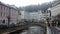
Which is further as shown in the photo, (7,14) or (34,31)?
(34,31)

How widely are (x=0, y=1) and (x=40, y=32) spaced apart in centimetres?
181

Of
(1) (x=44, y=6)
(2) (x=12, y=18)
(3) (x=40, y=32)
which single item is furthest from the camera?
(3) (x=40, y=32)

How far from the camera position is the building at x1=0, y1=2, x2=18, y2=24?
13.3 ft

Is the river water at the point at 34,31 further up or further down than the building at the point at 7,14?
further down

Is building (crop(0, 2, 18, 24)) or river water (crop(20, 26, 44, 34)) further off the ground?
building (crop(0, 2, 18, 24))

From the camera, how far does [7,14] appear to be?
415 centimetres

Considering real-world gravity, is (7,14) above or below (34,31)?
above

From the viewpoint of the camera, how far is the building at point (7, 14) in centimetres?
405

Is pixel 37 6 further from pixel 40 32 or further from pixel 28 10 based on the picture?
pixel 40 32

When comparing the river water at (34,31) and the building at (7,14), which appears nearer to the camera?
the building at (7,14)

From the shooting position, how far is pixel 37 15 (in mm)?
4445

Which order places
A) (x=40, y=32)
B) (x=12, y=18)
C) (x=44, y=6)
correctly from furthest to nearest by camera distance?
(x=40, y=32) → (x=12, y=18) → (x=44, y=6)

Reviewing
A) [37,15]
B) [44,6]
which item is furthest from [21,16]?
[44,6]

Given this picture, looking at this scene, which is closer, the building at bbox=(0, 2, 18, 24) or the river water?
the building at bbox=(0, 2, 18, 24)
